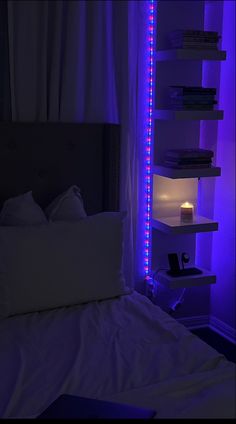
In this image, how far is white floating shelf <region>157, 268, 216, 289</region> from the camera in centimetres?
301

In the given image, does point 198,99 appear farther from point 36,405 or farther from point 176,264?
point 36,405

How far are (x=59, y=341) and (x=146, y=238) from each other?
1246mm

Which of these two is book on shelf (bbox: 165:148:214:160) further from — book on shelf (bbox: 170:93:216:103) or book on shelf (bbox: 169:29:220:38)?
book on shelf (bbox: 169:29:220:38)

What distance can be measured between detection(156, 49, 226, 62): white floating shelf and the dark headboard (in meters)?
0.51

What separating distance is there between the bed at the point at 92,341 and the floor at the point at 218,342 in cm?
97

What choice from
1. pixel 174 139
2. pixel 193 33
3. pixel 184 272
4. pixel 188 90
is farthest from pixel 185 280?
pixel 193 33

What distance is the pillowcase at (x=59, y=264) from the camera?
2.20 meters

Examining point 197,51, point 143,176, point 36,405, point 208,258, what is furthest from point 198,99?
point 36,405

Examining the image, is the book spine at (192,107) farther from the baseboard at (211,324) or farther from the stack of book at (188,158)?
the baseboard at (211,324)

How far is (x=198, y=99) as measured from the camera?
113 inches

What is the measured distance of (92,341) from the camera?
6.48 feet

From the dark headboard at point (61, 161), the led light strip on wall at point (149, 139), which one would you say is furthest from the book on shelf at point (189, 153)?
the dark headboard at point (61, 161)

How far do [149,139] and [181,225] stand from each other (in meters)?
0.55

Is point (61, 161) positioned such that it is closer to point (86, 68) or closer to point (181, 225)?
point (86, 68)
